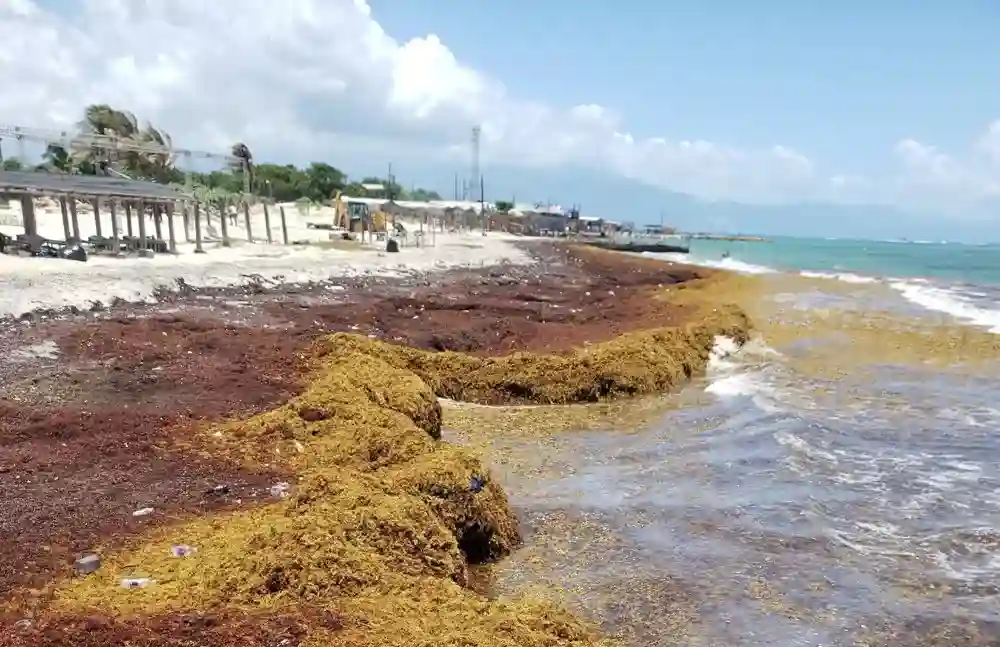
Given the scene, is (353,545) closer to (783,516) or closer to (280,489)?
(280,489)

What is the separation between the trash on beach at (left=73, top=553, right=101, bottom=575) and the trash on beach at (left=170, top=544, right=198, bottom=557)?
430 millimetres

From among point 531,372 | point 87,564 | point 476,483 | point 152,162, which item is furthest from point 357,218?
point 87,564

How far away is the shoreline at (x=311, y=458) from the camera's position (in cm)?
445

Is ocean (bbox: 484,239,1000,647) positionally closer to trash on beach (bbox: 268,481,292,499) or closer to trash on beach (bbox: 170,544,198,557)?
trash on beach (bbox: 268,481,292,499)

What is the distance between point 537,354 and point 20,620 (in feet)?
36.2

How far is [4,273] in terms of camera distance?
1762 centimetres

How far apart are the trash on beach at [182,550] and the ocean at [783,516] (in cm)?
246

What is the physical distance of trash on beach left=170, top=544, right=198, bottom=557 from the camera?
5.08 meters

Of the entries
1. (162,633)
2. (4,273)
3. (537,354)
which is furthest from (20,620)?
(4,273)

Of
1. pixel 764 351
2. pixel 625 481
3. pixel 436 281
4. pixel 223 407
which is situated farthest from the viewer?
→ pixel 436 281

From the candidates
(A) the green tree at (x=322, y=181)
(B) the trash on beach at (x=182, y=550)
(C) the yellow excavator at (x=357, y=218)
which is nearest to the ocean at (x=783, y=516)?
(B) the trash on beach at (x=182, y=550)

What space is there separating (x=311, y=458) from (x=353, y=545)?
86.8 inches

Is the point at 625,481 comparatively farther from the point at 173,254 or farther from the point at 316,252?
the point at 316,252

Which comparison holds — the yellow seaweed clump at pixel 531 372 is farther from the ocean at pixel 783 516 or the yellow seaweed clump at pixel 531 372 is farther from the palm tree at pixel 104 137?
the palm tree at pixel 104 137
